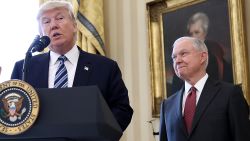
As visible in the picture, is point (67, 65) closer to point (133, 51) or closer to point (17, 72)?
point (17, 72)

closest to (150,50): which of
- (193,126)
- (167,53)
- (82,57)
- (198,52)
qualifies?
(167,53)

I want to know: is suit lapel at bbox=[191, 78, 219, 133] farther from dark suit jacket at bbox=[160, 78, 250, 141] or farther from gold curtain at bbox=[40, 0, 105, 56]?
gold curtain at bbox=[40, 0, 105, 56]

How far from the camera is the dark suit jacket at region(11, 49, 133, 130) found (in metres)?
2.62

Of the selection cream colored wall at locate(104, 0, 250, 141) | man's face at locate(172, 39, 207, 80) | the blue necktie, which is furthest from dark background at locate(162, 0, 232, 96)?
the blue necktie

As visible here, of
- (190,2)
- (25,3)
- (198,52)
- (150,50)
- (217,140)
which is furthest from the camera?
(25,3)

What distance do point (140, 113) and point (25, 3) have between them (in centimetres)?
221

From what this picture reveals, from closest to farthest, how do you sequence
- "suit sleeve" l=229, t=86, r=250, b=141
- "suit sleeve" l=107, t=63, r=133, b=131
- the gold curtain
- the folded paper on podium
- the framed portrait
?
the folded paper on podium
"suit sleeve" l=107, t=63, r=133, b=131
"suit sleeve" l=229, t=86, r=250, b=141
the framed portrait
the gold curtain

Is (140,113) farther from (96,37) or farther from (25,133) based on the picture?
(25,133)

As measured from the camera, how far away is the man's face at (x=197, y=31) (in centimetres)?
449

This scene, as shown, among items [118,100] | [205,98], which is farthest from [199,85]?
[118,100]

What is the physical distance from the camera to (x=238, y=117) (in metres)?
3.16

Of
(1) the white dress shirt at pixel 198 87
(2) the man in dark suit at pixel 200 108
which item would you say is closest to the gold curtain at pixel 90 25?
(2) the man in dark suit at pixel 200 108

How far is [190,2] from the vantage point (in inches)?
184

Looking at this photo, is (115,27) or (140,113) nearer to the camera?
(140,113)
